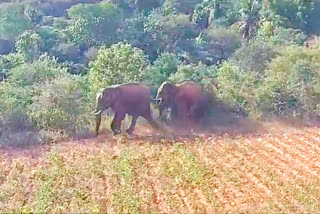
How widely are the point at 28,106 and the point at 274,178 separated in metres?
7.88

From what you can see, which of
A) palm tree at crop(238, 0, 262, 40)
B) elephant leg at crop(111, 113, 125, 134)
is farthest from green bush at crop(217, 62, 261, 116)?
palm tree at crop(238, 0, 262, 40)

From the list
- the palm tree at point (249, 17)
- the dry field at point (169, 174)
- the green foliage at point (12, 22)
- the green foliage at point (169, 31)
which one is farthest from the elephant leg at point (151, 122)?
the green foliage at point (12, 22)

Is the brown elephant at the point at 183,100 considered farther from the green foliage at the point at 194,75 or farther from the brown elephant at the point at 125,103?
the green foliage at the point at 194,75

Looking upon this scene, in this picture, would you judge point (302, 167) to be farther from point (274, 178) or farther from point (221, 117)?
point (221, 117)

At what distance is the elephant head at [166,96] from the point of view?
17047 millimetres

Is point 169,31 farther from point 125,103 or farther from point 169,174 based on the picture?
point 169,174

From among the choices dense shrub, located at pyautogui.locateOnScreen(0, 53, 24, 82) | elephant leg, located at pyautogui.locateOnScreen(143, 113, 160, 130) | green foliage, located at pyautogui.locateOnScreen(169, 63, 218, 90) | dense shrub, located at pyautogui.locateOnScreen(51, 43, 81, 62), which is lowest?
dense shrub, located at pyautogui.locateOnScreen(51, 43, 81, 62)

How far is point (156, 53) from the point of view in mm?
29453

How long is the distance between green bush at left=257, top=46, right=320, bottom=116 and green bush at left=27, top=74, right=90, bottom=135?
5220 mm

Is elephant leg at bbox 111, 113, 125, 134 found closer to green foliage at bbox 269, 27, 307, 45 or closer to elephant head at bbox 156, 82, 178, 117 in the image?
elephant head at bbox 156, 82, 178, 117

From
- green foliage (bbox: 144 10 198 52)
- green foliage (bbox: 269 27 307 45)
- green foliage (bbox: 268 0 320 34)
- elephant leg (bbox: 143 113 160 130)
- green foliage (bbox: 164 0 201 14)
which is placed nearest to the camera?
elephant leg (bbox: 143 113 160 130)

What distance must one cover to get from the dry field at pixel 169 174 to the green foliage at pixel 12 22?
18780 millimetres

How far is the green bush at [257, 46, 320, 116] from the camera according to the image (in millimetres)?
17266

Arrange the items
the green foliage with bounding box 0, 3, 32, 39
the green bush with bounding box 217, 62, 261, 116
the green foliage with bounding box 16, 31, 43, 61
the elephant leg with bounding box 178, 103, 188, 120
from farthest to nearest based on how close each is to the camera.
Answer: the green foliage with bounding box 0, 3, 32, 39, the green foliage with bounding box 16, 31, 43, 61, the green bush with bounding box 217, 62, 261, 116, the elephant leg with bounding box 178, 103, 188, 120
